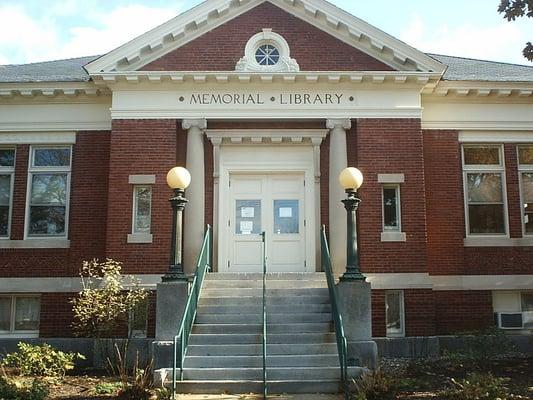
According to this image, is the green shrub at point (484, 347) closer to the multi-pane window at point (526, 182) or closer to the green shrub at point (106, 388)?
the multi-pane window at point (526, 182)

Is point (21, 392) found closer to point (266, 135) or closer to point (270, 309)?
point (270, 309)

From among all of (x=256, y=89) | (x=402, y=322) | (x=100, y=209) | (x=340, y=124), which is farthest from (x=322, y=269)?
(x=100, y=209)

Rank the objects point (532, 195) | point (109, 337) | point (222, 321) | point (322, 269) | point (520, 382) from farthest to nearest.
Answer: point (532, 195)
point (322, 269)
point (109, 337)
point (222, 321)
point (520, 382)

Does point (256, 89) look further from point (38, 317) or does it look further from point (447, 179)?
point (38, 317)

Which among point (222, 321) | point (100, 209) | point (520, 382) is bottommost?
point (520, 382)

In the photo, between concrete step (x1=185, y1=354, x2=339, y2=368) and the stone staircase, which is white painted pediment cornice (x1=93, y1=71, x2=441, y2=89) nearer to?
the stone staircase

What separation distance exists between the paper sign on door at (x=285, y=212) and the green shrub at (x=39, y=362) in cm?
621

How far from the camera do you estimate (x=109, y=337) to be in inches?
564

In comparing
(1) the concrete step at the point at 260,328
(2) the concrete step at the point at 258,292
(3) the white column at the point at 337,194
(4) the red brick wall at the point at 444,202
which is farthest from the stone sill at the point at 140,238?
(4) the red brick wall at the point at 444,202

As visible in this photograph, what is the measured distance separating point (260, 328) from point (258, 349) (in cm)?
75

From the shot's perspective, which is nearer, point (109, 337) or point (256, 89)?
point (109, 337)

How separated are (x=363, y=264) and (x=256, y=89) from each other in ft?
16.9

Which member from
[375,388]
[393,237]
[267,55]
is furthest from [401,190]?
[375,388]

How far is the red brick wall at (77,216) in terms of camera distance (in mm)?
15867
